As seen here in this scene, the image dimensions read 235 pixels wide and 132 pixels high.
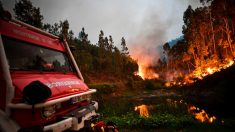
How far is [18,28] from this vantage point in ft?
18.8

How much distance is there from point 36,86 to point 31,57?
2.14m

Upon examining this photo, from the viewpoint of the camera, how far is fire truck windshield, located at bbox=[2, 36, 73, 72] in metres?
5.22

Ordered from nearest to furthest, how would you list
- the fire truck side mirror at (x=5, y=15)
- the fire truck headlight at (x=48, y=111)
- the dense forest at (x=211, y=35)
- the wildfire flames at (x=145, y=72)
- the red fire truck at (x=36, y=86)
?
the red fire truck at (x=36, y=86) < the fire truck headlight at (x=48, y=111) < the fire truck side mirror at (x=5, y=15) < the dense forest at (x=211, y=35) < the wildfire flames at (x=145, y=72)

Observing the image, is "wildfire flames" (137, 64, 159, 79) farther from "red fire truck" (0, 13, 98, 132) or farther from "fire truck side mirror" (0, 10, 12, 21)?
"fire truck side mirror" (0, 10, 12, 21)

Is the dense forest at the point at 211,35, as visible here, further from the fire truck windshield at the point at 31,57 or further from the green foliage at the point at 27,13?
the fire truck windshield at the point at 31,57

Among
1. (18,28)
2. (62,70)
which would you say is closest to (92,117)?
(62,70)

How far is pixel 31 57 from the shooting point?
19.2 feet

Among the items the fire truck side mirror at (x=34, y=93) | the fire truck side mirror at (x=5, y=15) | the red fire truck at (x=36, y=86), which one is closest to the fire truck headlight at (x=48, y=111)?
the red fire truck at (x=36, y=86)

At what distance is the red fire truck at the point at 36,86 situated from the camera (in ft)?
13.4

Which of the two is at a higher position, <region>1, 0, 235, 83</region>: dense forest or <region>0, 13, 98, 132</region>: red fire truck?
A: <region>1, 0, 235, 83</region>: dense forest

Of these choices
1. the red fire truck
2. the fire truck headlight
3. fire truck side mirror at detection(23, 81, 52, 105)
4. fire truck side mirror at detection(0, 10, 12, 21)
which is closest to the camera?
fire truck side mirror at detection(23, 81, 52, 105)

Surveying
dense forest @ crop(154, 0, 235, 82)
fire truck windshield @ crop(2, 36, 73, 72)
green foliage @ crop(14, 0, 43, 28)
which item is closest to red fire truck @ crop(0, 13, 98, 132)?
fire truck windshield @ crop(2, 36, 73, 72)

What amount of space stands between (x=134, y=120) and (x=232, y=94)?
19.4 m

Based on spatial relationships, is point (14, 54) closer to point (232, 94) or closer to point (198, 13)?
point (232, 94)
